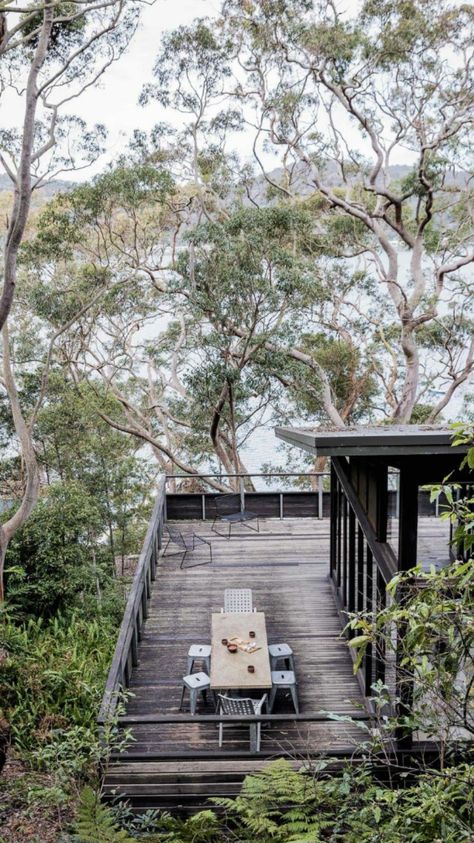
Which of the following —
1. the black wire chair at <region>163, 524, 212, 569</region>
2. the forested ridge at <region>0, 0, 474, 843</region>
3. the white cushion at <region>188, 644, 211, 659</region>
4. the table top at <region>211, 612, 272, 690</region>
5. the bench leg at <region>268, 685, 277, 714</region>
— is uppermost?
the forested ridge at <region>0, 0, 474, 843</region>

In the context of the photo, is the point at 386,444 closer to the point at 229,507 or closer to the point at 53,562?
the point at 229,507

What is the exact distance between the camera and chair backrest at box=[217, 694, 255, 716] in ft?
18.3

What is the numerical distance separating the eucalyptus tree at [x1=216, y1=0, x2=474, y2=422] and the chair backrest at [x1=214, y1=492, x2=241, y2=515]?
20.1 ft

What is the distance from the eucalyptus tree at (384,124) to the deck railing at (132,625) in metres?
8.70

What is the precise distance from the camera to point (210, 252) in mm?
13539

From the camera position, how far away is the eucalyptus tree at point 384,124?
47.5ft

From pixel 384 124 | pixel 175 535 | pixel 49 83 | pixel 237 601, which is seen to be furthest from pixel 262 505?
pixel 384 124

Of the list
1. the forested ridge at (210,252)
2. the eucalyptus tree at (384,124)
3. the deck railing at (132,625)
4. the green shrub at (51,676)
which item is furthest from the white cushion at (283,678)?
the eucalyptus tree at (384,124)

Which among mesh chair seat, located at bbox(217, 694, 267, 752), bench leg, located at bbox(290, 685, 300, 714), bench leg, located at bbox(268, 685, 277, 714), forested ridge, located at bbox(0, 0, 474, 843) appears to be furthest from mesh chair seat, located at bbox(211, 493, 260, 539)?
mesh chair seat, located at bbox(217, 694, 267, 752)

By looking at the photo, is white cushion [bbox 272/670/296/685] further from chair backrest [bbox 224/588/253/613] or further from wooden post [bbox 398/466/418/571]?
wooden post [bbox 398/466/418/571]

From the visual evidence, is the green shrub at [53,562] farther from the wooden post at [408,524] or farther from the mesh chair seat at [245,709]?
the wooden post at [408,524]

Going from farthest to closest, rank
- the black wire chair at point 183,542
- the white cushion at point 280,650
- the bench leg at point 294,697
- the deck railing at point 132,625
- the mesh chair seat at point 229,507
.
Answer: the mesh chair seat at point 229,507
the black wire chair at point 183,542
the white cushion at point 280,650
the bench leg at point 294,697
the deck railing at point 132,625

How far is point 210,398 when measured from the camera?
1397 centimetres

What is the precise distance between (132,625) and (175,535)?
4097 mm
